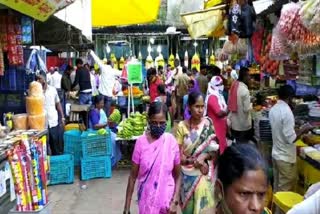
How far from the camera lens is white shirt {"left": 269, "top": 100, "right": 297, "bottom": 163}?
603 centimetres

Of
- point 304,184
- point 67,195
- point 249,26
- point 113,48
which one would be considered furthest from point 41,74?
point 113,48

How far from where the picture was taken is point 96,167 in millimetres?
8664

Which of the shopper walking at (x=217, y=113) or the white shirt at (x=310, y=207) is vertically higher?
the white shirt at (x=310, y=207)

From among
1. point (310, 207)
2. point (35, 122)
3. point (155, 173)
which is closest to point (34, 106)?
point (35, 122)

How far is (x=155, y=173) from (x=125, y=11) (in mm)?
6907

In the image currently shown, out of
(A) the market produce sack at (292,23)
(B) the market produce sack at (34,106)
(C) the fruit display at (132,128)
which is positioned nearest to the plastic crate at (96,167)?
(C) the fruit display at (132,128)

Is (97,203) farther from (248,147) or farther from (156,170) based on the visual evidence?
(248,147)

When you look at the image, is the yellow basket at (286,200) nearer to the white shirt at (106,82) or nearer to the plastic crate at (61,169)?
the plastic crate at (61,169)

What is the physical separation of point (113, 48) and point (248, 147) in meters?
25.0

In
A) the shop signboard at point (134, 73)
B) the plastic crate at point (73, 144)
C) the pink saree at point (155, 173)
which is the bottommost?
the plastic crate at point (73, 144)

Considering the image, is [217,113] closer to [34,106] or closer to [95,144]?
[95,144]

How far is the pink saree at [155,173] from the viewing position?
392 cm

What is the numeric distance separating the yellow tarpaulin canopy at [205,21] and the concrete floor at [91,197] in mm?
3441

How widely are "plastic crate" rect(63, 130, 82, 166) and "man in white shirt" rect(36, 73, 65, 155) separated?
0.27 m
